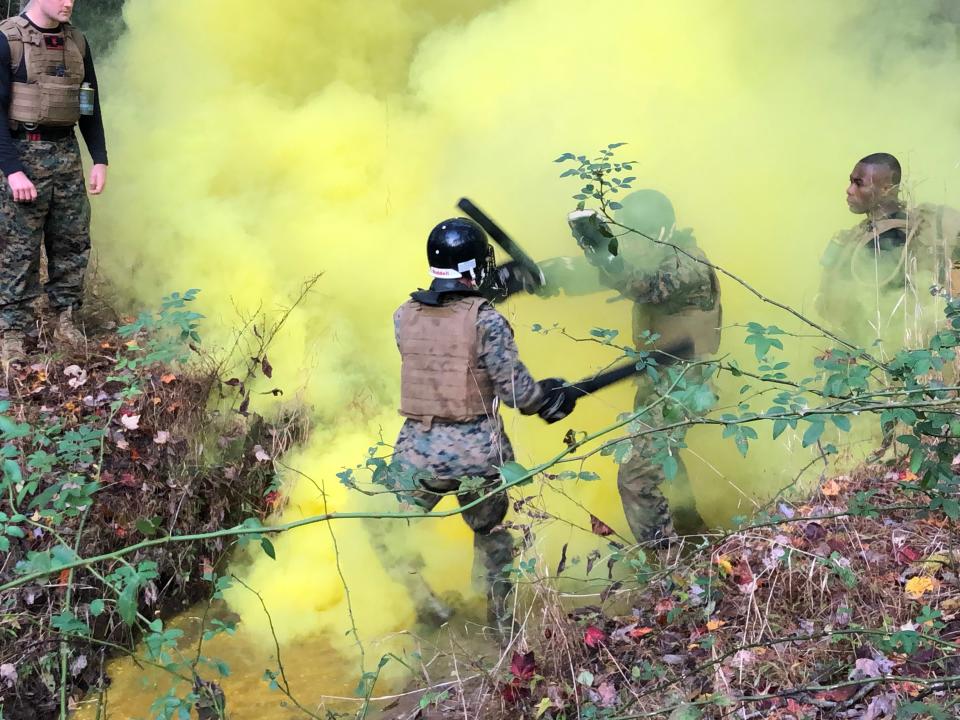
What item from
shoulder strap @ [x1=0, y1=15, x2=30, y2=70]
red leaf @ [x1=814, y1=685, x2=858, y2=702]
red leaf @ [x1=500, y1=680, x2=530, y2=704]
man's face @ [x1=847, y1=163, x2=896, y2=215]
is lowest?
red leaf @ [x1=500, y1=680, x2=530, y2=704]

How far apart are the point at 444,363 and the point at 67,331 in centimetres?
273

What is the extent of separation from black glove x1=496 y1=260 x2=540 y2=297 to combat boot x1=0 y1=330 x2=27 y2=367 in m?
2.67

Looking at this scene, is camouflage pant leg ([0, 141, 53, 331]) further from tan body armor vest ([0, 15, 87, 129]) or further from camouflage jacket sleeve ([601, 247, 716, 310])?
camouflage jacket sleeve ([601, 247, 716, 310])

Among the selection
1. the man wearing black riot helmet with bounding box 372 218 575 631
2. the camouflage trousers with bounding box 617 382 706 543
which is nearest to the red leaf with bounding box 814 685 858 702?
the man wearing black riot helmet with bounding box 372 218 575 631

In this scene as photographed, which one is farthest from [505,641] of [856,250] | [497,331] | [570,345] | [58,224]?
[58,224]

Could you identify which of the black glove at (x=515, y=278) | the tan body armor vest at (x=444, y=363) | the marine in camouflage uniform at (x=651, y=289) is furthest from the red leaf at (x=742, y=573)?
the black glove at (x=515, y=278)

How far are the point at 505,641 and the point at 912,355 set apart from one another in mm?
1678

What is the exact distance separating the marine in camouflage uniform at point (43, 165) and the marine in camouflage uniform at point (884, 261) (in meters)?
4.05

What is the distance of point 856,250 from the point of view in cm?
438

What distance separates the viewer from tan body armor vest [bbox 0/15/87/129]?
4.52 metres

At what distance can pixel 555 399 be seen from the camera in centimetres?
344

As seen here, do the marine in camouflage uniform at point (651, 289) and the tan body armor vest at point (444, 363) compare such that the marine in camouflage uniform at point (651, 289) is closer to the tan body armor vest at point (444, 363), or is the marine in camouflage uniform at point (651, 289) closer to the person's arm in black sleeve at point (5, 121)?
the tan body armor vest at point (444, 363)

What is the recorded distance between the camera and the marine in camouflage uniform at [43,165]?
4523 millimetres

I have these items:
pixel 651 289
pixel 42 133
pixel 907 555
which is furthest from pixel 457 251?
pixel 42 133
